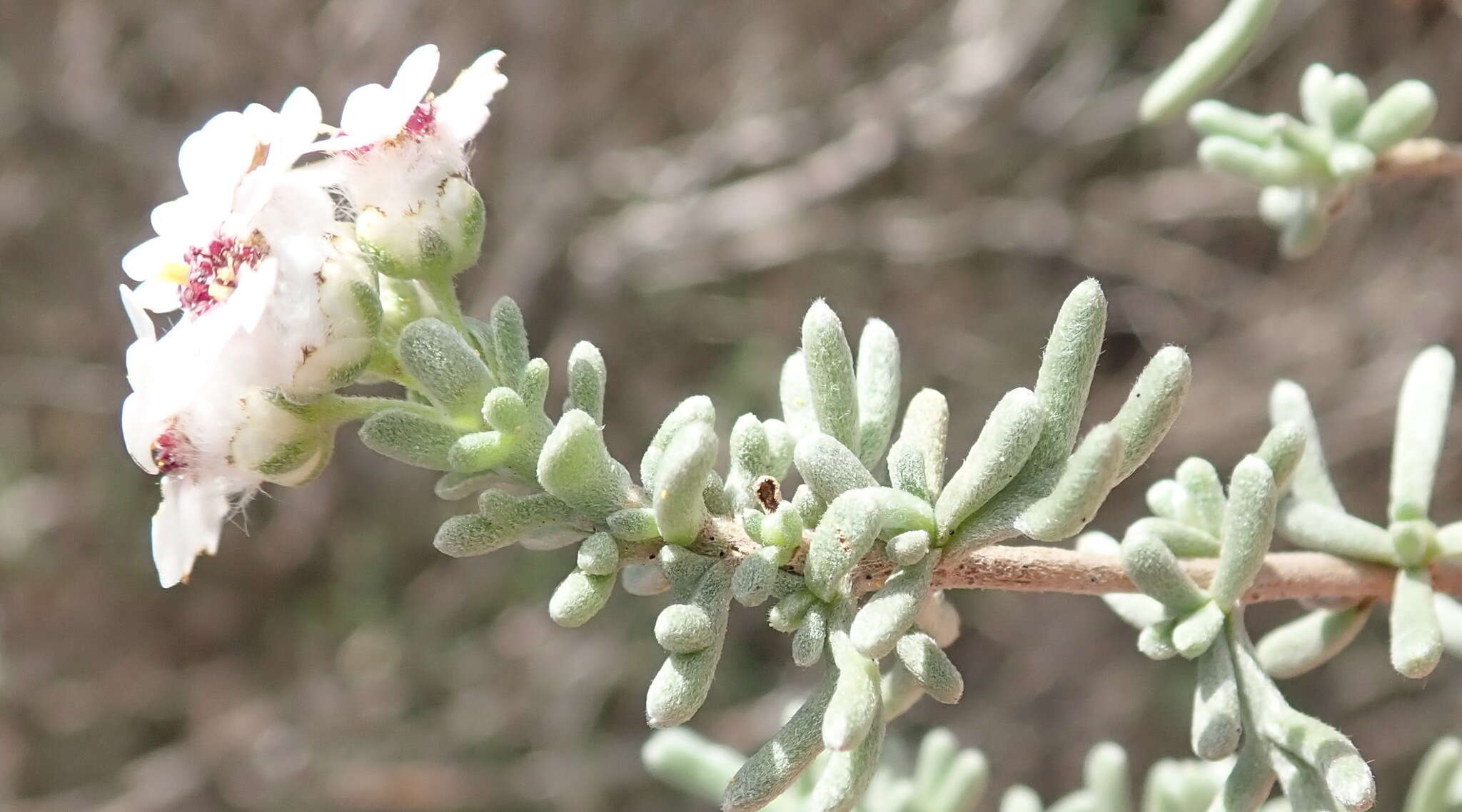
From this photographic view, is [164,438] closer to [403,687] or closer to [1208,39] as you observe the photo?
[1208,39]

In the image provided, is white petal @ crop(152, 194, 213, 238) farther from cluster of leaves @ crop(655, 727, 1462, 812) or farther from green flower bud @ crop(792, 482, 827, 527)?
cluster of leaves @ crop(655, 727, 1462, 812)

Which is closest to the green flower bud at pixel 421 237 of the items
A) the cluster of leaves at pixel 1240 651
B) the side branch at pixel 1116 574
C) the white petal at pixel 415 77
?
the white petal at pixel 415 77

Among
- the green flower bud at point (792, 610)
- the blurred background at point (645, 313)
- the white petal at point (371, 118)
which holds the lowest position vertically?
the blurred background at point (645, 313)

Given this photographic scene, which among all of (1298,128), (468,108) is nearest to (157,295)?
(468,108)

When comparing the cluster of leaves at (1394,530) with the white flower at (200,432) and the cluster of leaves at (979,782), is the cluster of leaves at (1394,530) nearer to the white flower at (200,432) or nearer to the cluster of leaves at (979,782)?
the cluster of leaves at (979,782)

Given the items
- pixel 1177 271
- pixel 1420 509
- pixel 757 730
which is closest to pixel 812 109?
pixel 1177 271

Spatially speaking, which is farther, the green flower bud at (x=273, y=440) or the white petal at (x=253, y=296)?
the green flower bud at (x=273, y=440)

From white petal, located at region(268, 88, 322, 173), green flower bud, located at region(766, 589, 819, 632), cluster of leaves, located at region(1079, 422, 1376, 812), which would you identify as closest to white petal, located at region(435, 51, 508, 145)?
white petal, located at region(268, 88, 322, 173)
